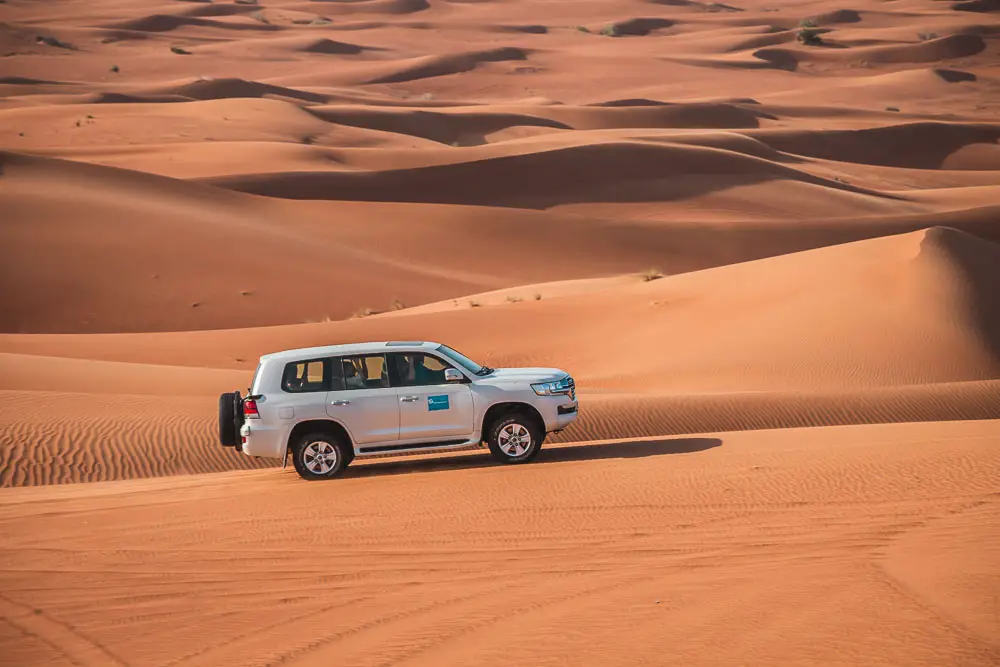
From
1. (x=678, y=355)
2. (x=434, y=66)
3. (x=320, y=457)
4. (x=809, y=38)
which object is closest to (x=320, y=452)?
(x=320, y=457)

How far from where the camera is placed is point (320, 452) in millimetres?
11141

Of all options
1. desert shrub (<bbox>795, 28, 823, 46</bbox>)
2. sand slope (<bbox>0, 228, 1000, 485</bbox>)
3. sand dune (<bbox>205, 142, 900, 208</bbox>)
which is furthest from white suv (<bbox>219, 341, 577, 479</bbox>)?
desert shrub (<bbox>795, 28, 823, 46</bbox>)

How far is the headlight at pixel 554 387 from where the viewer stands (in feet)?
36.4

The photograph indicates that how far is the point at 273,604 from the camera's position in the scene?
22.9ft

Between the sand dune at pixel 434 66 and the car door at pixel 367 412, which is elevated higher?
the sand dune at pixel 434 66

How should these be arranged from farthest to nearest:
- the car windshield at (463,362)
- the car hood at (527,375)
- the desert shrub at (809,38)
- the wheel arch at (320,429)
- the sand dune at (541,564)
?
the desert shrub at (809,38) → the car windshield at (463,362) → the car hood at (527,375) → the wheel arch at (320,429) → the sand dune at (541,564)

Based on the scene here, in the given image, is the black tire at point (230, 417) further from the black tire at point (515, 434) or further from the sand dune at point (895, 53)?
the sand dune at point (895, 53)

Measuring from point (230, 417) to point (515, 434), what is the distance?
270 cm

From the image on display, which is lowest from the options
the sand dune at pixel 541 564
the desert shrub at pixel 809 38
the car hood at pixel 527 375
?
the sand dune at pixel 541 564

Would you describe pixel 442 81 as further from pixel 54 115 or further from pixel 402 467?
pixel 402 467

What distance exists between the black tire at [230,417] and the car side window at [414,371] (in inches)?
59.8

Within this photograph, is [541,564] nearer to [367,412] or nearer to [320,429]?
[367,412]

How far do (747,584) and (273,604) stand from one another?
9.06ft

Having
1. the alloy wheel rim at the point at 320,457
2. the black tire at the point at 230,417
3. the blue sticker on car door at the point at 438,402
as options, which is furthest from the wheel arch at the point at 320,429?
the blue sticker on car door at the point at 438,402
